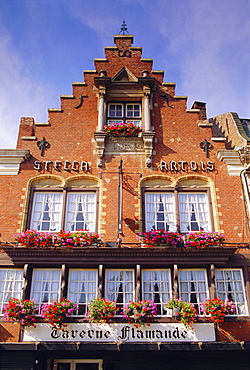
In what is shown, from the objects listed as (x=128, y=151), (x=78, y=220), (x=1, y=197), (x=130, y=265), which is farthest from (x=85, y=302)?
(x=128, y=151)

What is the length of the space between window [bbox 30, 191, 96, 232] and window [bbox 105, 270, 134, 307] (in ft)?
6.40

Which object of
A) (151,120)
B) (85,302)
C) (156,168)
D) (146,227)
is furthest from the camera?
(151,120)

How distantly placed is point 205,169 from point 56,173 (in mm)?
6088

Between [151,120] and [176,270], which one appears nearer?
[176,270]

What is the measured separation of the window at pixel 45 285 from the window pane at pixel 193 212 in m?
5.02

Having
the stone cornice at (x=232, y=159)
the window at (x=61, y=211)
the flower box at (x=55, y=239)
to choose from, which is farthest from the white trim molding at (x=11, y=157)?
the stone cornice at (x=232, y=159)

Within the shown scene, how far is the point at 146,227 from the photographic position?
15188 millimetres

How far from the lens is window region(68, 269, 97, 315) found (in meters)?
13.8

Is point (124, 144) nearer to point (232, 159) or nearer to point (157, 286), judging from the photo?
point (232, 159)

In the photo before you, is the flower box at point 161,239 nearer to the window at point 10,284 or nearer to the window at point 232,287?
the window at point 232,287

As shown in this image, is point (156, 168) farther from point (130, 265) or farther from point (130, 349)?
point (130, 349)

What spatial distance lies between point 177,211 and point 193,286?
2915mm

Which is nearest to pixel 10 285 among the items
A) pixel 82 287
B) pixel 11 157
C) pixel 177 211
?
pixel 82 287

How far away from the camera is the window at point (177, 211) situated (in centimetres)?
1527
